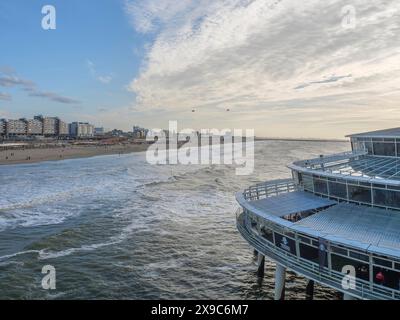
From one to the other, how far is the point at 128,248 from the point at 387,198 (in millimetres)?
21487

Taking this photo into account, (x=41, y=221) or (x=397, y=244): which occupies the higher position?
(x=397, y=244)

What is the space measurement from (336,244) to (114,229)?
82.5 feet

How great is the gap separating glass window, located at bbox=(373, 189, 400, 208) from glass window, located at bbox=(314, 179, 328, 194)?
3.99 meters

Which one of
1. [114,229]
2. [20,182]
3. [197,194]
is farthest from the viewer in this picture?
[20,182]

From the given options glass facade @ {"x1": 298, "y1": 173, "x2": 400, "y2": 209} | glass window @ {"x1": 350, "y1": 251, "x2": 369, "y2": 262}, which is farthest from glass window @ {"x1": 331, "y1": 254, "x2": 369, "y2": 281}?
glass facade @ {"x1": 298, "y1": 173, "x2": 400, "y2": 209}

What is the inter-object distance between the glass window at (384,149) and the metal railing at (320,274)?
14430 millimetres

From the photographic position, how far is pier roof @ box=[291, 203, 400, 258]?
16.7 metres

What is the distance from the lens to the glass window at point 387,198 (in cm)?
2153

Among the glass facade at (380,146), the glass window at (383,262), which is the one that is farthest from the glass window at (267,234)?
the glass facade at (380,146)

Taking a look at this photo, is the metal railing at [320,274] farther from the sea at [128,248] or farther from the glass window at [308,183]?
the glass window at [308,183]

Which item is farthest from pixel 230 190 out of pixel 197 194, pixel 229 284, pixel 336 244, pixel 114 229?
pixel 336 244
